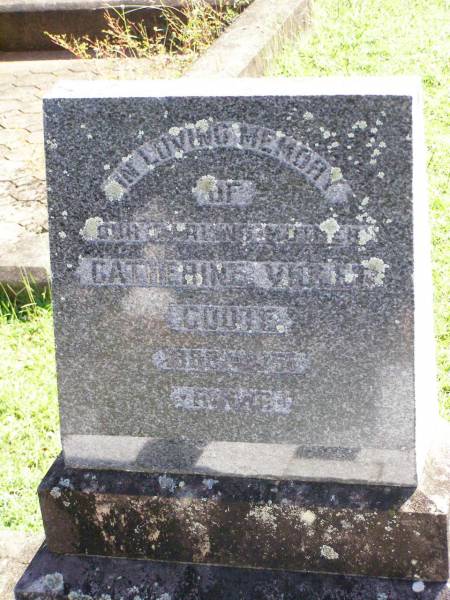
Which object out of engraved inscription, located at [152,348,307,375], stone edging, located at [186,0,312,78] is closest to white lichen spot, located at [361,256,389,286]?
engraved inscription, located at [152,348,307,375]

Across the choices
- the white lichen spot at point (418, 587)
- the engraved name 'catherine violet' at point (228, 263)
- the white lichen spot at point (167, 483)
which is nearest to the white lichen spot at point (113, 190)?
the engraved name 'catherine violet' at point (228, 263)

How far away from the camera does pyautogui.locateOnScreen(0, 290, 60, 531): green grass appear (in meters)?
3.24

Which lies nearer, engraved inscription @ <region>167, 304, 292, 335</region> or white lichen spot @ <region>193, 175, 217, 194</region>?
white lichen spot @ <region>193, 175, 217, 194</region>

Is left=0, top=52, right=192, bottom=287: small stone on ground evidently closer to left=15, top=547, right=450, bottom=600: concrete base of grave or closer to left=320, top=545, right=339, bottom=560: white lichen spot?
left=15, top=547, right=450, bottom=600: concrete base of grave

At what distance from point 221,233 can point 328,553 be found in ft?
2.85

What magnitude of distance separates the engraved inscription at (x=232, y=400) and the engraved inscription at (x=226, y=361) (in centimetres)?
6

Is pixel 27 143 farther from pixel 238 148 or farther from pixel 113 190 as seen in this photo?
pixel 238 148

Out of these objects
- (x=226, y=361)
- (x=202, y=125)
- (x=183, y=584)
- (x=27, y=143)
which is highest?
(x=27, y=143)

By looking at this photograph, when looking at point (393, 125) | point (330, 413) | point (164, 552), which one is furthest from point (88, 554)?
point (393, 125)

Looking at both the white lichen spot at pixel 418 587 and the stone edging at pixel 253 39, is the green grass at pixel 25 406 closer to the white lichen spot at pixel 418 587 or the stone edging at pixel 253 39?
the white lichen spot at pixel 418 587

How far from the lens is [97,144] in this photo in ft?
7.45

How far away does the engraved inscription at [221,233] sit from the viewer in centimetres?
223

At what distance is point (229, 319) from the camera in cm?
237

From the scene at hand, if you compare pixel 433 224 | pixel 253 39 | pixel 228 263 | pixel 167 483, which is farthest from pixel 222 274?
pixel 253 39
